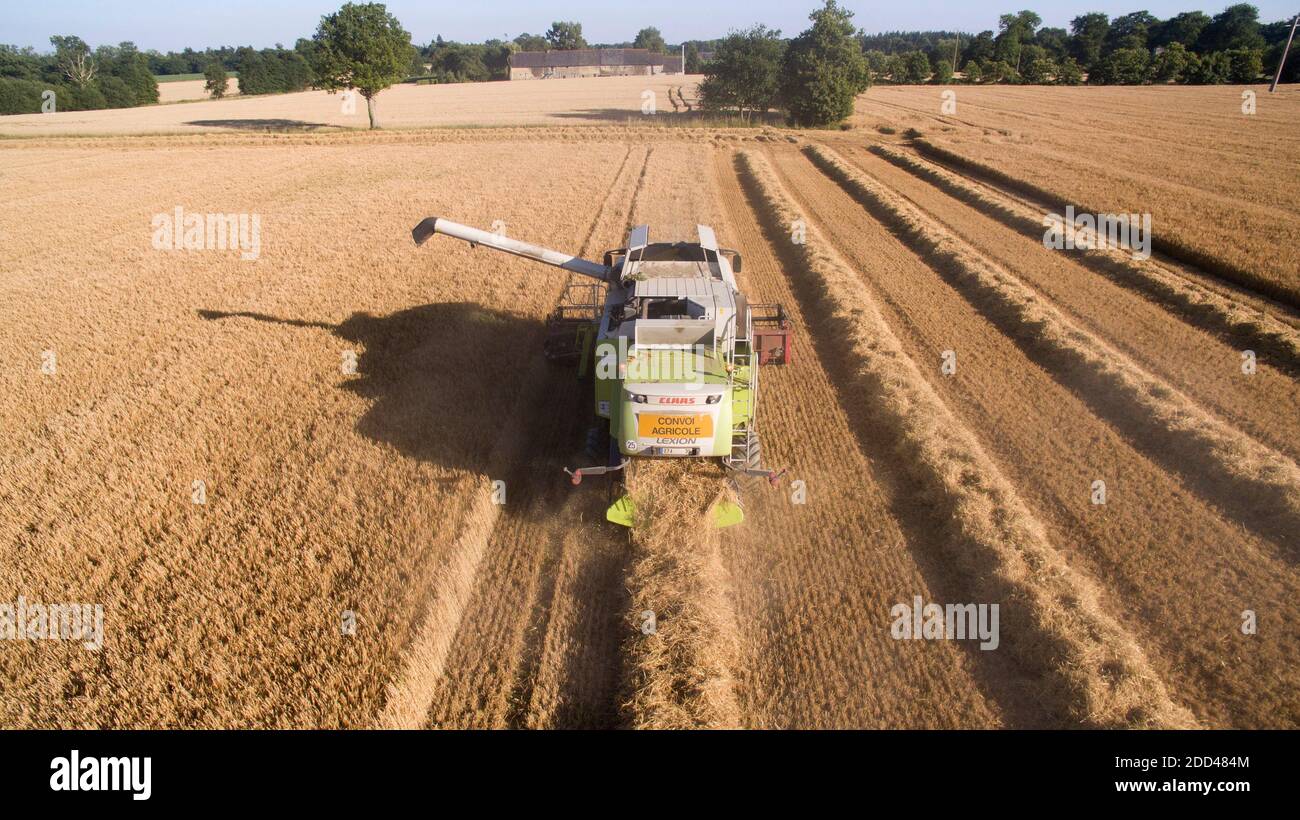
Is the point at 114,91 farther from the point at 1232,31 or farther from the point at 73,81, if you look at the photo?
the point at 1232,31

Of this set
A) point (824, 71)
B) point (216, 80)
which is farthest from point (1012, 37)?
point (216, 80)

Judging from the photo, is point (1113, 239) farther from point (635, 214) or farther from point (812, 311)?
point (635, 214)

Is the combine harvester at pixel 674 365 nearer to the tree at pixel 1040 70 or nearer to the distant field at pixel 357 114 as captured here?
the distant field at pixel 357 114

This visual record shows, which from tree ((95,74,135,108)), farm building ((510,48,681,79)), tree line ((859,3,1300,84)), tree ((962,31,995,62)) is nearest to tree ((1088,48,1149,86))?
tree line ((859,3,1300,84))

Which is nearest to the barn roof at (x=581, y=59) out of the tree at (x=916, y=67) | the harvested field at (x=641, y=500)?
the tree at (x=916, y=67)

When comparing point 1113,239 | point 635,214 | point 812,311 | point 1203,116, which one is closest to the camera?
point 812,311

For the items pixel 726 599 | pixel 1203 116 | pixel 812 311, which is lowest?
pixel 726 599

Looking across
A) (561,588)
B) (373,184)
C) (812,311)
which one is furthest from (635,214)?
(561,588)
